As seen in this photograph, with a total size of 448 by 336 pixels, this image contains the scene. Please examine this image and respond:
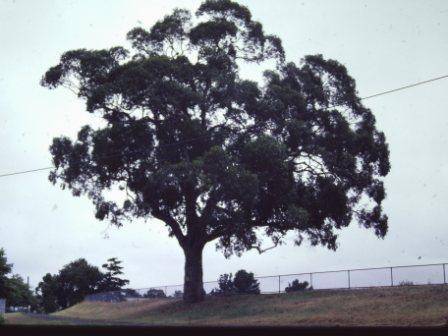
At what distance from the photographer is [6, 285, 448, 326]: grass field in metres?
23.2

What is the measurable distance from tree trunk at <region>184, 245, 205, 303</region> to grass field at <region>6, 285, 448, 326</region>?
2.79 ft

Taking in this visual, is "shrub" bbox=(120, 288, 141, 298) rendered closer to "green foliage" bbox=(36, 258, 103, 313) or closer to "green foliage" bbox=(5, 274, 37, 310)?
"green foliage" bbox=(5, 274, 37, 310)

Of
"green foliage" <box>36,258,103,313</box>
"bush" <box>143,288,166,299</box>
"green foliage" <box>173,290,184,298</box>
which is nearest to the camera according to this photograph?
"green foliage" <box>173,290,184,298</box>

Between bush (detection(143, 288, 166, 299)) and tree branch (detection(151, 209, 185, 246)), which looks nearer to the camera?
tree branch (detection(151, 209, 185, 246))

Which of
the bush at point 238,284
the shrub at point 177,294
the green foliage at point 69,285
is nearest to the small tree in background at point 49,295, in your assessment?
the green foliage at point 69,285

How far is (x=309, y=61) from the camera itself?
1567 inches

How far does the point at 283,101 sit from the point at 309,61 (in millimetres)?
5273

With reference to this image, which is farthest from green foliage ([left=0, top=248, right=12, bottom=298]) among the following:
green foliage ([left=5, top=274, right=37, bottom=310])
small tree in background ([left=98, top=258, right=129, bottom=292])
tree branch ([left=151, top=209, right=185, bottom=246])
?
small tree in background ([left=98, top=258, right=129, bottom=292])

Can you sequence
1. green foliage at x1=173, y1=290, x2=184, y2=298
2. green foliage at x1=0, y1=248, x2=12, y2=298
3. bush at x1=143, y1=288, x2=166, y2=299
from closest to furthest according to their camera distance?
green foliage at x1=0, y1=248, x2=12, y2=298 < green foliage at x1=173, y1=290, x2=184, y2=298 < bush at x1=143, y1=288, x2=166, y2=299

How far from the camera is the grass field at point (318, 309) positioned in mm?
23198

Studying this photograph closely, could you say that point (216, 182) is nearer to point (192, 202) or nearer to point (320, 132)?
point (192, 202)

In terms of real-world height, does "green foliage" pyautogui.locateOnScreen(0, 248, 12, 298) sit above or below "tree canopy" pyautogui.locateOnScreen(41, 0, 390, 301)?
below

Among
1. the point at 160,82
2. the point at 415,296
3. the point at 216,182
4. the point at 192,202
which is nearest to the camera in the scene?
the point at 415,296
